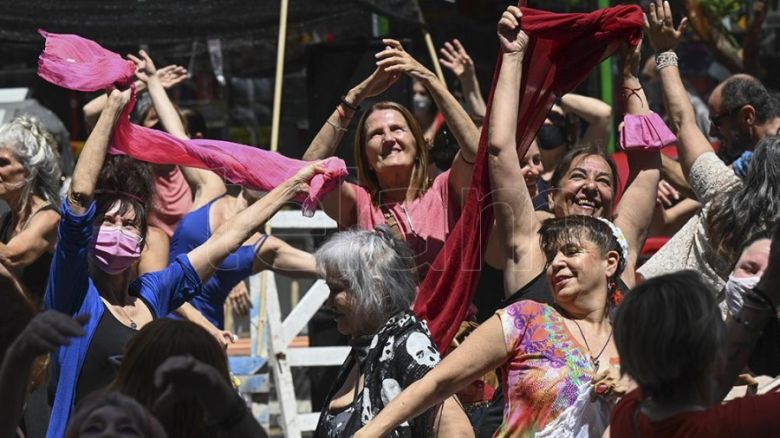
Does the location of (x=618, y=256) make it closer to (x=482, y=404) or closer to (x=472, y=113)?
(x=482, y=404)

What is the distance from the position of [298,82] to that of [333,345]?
8.69 ft

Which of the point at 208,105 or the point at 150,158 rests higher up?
the point at 150,158

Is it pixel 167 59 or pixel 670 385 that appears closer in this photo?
pixel 670 385

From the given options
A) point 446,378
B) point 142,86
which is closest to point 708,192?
point 446,378

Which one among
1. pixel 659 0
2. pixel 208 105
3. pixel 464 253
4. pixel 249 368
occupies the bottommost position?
pixel 249 368

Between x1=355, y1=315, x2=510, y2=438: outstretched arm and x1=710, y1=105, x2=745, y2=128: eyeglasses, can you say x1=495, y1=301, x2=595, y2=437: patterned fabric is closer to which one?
x1=355, y1=315, x2=510, y2=438: outstretched arm

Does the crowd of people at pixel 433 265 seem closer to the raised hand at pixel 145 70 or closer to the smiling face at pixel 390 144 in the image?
the smiling face at pixel 390 144

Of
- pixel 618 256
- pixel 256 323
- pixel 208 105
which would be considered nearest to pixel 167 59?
pixel 208 105

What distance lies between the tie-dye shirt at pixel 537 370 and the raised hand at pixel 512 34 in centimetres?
103

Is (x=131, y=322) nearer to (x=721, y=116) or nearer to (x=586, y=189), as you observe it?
(x=586, y=189)

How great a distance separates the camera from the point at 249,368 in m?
7.29

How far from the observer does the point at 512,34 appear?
4.49 metres

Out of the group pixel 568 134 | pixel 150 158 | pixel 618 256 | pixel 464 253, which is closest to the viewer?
pixel 618 256

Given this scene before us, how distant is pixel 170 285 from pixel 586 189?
5.10 feet
